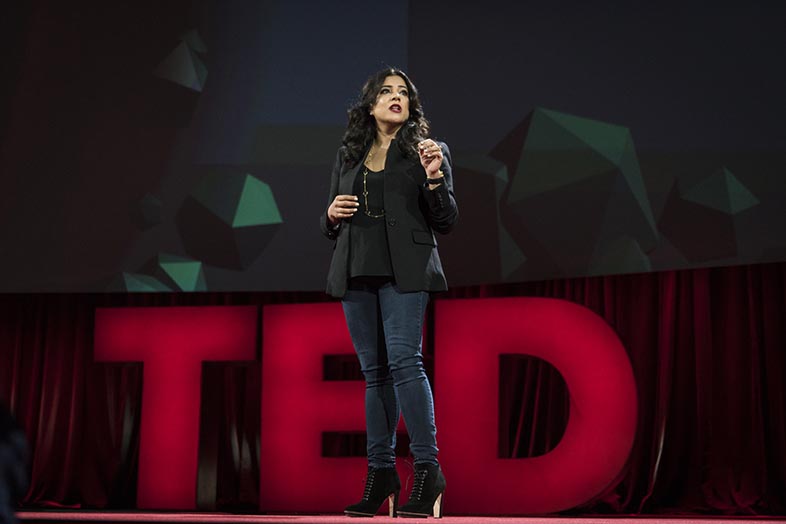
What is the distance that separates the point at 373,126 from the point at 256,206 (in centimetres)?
135

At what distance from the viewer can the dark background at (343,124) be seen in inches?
130

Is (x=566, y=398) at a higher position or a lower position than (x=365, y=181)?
lower

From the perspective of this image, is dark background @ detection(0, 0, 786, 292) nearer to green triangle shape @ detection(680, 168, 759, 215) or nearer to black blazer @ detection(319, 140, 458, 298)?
green triangle shape @ detection(680, 168, 759, 215)

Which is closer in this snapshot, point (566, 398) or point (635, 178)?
point (635, 178)

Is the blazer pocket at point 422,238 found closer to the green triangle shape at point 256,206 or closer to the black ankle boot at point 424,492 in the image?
the black ankle boot at point 424,492

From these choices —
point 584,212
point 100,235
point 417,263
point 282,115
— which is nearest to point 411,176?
point 417,263

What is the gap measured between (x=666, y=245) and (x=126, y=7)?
8.03ft

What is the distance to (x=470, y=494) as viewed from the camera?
11.3ft

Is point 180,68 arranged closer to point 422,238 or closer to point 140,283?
point 140,283

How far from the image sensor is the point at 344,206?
228cm

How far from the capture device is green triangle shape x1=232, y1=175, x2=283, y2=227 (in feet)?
12.1

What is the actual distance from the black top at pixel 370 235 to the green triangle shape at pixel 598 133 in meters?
1.36

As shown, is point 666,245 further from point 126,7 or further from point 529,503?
point 126,7

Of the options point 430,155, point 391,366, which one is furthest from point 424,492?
point 430,155
